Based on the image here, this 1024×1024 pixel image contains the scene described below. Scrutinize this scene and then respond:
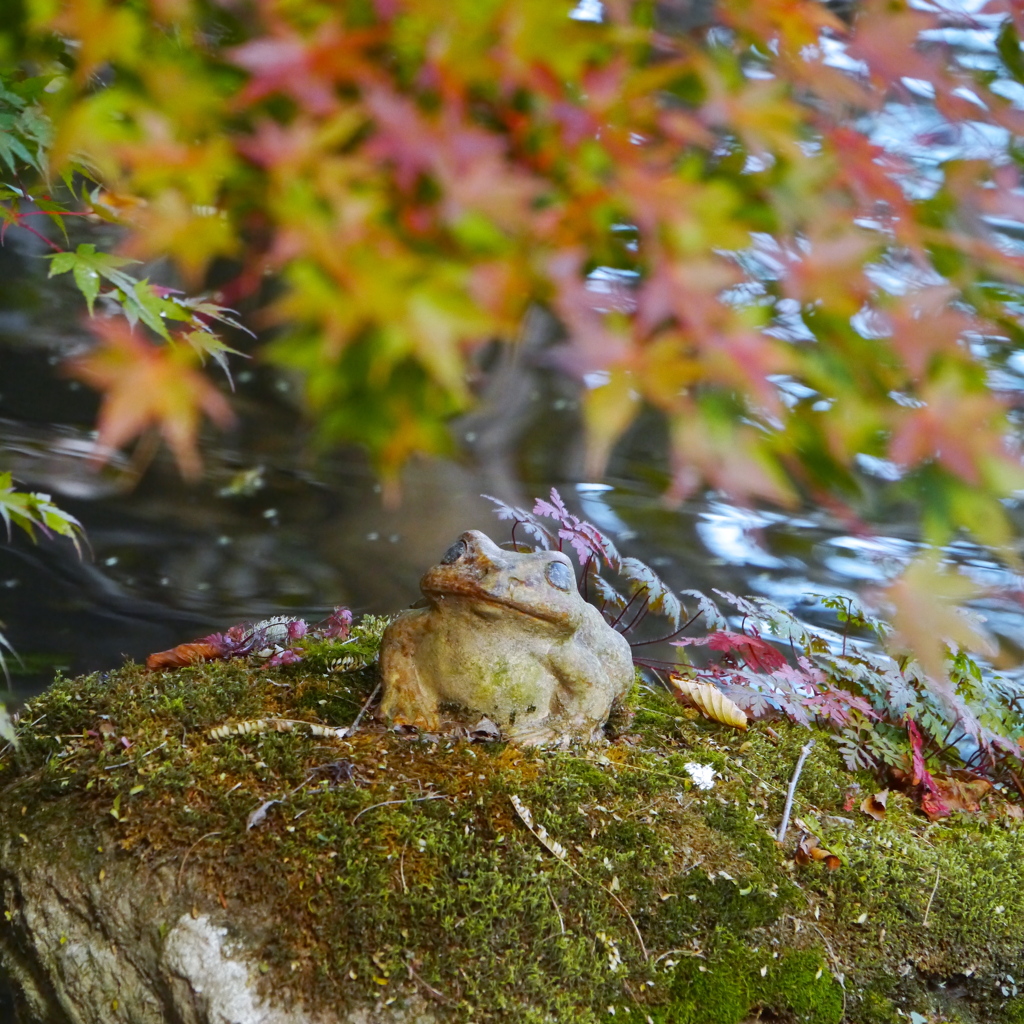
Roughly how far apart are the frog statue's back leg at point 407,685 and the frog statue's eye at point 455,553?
0.53 ft

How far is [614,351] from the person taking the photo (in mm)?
622

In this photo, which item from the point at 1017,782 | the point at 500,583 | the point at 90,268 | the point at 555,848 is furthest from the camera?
the point at 1017,782

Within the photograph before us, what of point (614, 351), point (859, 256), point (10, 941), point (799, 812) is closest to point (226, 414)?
point (614, 351)

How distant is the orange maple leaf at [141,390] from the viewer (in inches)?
26.2

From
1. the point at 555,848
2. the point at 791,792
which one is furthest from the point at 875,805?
the point at 555,848

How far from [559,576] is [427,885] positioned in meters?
0.70

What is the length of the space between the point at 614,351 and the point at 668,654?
13.9 ft

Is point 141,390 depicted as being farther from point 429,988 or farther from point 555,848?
point 555,848

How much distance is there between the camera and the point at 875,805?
2432mm

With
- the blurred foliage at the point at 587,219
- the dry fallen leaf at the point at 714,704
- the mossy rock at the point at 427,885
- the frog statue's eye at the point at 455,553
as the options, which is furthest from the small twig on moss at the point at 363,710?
the blurred foliage at the point at 587,219

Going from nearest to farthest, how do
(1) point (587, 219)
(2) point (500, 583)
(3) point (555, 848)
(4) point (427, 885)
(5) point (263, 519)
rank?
(1) point (587, 219) < (4) point (427, 885) < (3) point (555, 848) < (2) point (500, 583) < (5) point (263, 519)

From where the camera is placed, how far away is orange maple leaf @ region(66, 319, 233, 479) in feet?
2.18

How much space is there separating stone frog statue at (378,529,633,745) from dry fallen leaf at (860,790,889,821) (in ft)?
2.63

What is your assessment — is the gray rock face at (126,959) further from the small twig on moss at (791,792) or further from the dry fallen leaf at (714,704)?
the dry fallen leaf at (714,704)
